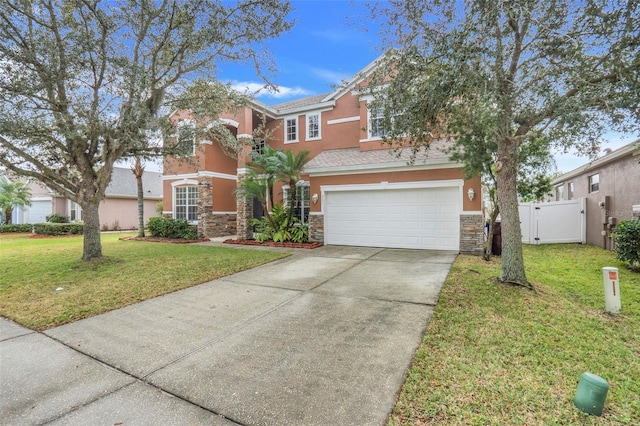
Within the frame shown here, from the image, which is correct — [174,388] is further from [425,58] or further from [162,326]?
[425,58]

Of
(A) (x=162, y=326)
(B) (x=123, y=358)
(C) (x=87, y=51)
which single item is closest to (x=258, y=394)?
(B) (x=123, y=358)

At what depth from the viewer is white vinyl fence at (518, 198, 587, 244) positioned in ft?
42.6

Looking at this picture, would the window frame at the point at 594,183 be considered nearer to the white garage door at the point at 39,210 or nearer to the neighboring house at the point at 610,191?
the neighboring house at the point at 610,191

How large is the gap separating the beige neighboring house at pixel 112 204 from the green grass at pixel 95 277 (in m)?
12.6

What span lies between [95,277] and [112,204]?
1918 centimetres

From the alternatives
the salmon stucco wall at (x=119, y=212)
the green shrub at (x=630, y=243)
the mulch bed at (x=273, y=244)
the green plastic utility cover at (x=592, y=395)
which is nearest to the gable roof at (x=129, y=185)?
the salmon stucco wall at (x=119, y=212)

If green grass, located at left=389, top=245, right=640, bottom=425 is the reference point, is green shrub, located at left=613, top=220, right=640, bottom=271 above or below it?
above

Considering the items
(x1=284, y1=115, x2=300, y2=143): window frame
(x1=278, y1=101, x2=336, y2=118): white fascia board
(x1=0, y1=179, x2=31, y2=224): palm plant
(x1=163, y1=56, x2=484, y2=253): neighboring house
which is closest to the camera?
(x1=163, y1=56, x2=484, y2=253): neighboring house

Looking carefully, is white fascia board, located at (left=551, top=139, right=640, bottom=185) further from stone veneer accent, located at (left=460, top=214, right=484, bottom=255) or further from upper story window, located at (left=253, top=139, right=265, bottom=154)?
upper story window, located at (left=253, top=139, right=265, bottom=154)

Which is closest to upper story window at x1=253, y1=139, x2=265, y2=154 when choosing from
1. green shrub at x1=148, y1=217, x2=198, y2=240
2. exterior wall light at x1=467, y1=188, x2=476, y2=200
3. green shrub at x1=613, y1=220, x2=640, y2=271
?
green shrub at x1=148, y1=217, x2=198, y2=240

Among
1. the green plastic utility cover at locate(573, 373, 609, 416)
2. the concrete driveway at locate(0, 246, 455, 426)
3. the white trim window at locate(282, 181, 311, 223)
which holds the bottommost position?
the concrete driveway at locate(0, 246, 455, 426)

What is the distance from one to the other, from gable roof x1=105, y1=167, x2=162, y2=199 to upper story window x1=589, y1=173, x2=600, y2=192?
28863 mm

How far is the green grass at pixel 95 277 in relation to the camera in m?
5.18

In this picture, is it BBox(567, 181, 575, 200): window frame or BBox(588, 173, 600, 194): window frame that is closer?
BBox(588, 173, 600, 194): window frame
